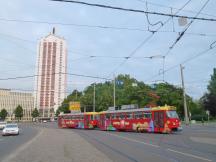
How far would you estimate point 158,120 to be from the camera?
121ft

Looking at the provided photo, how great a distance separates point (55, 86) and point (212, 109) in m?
40.7

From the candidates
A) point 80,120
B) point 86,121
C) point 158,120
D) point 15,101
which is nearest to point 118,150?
point 158,120

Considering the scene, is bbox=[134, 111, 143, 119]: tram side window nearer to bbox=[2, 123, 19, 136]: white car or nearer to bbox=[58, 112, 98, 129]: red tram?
bbox=[58, 112, 98, 129]: red tram

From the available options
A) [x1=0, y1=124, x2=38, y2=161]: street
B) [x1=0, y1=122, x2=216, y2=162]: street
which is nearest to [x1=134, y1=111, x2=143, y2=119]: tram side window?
[x1=0, y1=124, x2=38, y2=161]: street

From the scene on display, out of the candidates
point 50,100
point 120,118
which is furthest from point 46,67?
point 50,100

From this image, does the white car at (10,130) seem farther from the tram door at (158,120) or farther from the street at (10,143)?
the tram door at (158,120)

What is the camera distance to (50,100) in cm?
14038

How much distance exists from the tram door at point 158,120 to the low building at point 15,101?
120259 millimetres

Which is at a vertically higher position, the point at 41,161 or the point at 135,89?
the point at 135,89

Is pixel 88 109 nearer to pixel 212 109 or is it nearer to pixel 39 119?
pixel 212 109

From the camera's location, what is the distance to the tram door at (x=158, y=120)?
36.6 meters

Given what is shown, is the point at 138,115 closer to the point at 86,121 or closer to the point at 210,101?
the point at 86,121

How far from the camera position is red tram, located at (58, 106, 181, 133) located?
36406 mm

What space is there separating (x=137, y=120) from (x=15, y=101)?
13346cm
